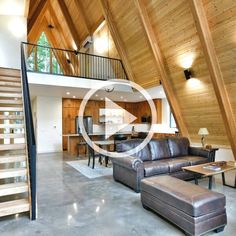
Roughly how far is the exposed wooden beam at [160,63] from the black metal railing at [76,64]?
2517 mm

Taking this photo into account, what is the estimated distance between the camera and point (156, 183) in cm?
287

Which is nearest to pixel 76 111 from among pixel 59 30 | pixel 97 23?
pixel 97 23

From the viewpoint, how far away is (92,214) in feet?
9.53

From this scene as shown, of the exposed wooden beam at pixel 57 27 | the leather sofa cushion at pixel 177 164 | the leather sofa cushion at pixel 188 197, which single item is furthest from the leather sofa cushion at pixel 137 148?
the exposed wooden beam at pixel 57 27

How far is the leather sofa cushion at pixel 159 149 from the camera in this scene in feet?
15.4

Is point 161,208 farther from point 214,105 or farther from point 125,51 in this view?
point 125,51

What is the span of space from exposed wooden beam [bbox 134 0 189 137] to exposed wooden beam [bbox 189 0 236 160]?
149 cm

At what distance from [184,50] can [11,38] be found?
229 inches

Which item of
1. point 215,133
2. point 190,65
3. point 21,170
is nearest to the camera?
point 21,170

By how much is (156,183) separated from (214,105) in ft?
10.3

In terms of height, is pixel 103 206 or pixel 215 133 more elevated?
pixel 215 133

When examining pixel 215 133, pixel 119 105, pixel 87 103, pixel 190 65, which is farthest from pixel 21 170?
pixel 119 105

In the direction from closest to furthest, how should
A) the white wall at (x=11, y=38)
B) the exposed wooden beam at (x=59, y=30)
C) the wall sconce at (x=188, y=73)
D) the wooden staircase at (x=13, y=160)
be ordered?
the wooden staircase at (x=13, y=160) → the wall sconce at (x=188, y=73) → the white wall at (x=11, y=38) → the exposed wooden beam at (x=59, y=30)
